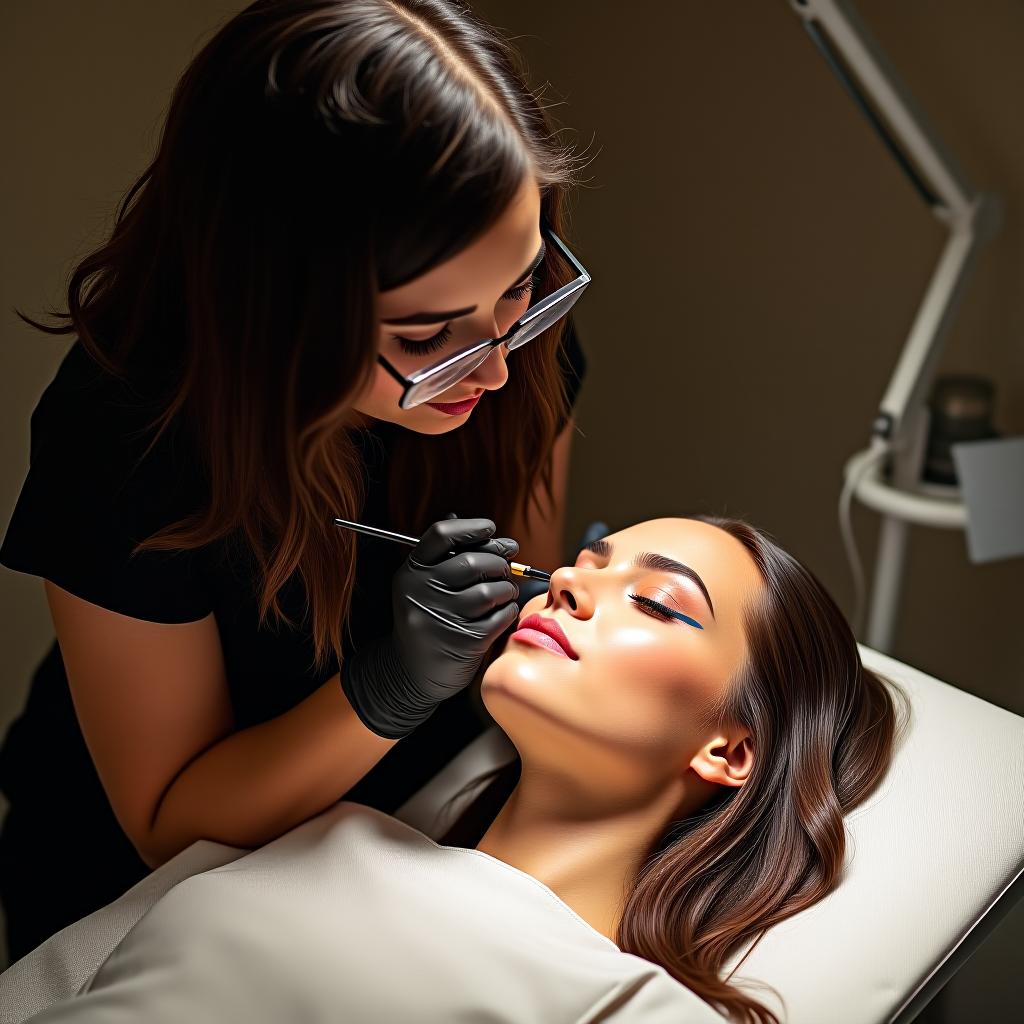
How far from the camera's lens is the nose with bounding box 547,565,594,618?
1.18 metres

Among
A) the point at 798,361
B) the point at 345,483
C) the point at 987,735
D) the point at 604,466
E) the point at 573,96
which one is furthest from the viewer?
the point at 604,466

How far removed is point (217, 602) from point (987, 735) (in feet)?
2.90

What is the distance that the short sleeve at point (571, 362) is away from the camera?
4.53 ft

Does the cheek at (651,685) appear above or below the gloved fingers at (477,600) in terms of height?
below

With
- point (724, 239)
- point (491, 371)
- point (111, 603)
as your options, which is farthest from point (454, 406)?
point (724, 239)

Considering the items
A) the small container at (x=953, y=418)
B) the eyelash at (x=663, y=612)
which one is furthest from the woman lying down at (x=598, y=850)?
the small container at (x=953, y=418)

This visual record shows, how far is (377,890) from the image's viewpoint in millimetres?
1067

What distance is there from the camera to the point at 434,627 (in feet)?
3.56

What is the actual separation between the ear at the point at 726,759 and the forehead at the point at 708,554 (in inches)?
5.0

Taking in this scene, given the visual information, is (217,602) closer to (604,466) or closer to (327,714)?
(327,714)

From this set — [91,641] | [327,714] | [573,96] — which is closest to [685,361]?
[573,96]

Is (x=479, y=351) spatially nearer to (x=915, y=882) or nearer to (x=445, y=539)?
(x=445, y=539)

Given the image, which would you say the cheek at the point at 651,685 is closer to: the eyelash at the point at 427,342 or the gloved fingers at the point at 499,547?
the gloved fingers at the point at 499,547

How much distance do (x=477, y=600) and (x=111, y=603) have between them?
0.36m
